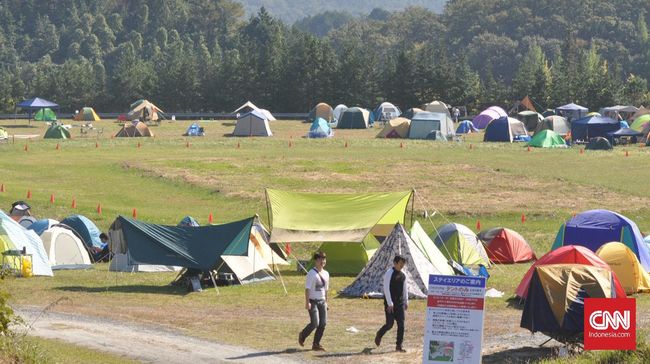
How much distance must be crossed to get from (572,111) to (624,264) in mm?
77577

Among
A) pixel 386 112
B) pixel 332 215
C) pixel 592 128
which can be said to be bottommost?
pixel 386 112

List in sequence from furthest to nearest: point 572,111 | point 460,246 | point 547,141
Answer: point 572,111, point 547,141, point 460,246

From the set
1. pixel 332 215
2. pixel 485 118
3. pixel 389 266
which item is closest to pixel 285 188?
pixel 332 215

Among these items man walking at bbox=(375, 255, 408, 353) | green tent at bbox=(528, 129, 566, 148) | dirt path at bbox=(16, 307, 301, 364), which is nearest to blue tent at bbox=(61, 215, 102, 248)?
dirt path at bbox=(16, 307, 301, 364)

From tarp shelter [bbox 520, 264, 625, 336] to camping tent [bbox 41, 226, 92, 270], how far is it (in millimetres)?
16596

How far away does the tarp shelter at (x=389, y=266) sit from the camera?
2822 centimetres

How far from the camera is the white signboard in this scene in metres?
18.2

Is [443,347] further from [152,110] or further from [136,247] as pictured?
[152,110]

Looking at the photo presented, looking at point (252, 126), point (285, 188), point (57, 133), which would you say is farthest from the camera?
point (252, 126)

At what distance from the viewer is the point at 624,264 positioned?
28.9m

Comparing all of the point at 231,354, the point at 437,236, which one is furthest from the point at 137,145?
the point at 231,354

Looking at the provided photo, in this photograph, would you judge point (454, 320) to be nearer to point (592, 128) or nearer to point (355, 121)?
point (592, 128)

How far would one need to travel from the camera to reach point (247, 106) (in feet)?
358

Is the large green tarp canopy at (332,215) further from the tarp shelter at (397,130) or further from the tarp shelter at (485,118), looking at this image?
the tarp shelter at (485,118)
